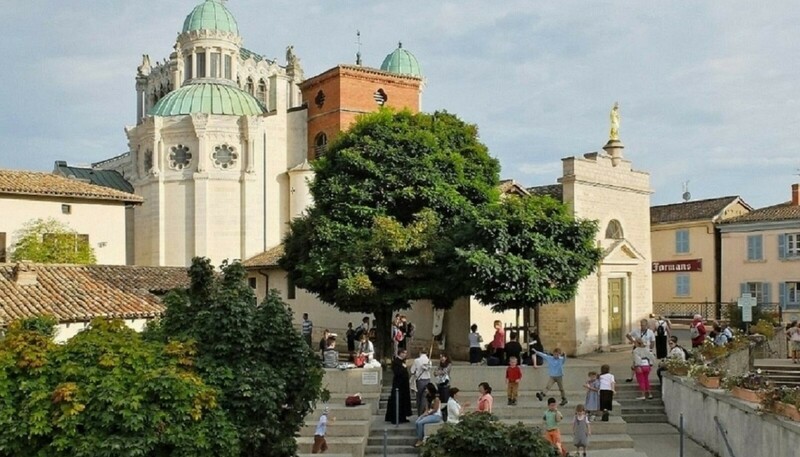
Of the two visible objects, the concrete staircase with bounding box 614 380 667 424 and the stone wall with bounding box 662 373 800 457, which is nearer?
the stone wall with bounding box 662 373 800 457

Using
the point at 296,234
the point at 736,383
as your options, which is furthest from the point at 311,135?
the point at 736,383

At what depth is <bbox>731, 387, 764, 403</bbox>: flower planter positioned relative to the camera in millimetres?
15336

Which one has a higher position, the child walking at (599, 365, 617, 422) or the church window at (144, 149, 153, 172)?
the church window at (144, 149, 153, 172)

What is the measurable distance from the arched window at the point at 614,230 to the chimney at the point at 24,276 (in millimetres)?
21894

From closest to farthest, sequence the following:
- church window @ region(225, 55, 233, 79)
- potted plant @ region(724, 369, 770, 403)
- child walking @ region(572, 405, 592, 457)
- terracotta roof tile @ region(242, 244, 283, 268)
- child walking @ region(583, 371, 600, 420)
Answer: potted plant @ region(724, 369, 770, 403)
child walking @ region(572, 405, 592, 457)
child walking @ region(583, 371, 600, 420)
terracotta roof tile @ region(242, 244, 283, 268)
church window @ region(225, 55, 233, 79)

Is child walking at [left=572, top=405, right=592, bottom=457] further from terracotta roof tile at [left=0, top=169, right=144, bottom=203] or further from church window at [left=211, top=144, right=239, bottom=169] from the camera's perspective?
church window at [left=211, top=144, right=239, bottom=169]

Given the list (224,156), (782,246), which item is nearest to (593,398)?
(782,246)

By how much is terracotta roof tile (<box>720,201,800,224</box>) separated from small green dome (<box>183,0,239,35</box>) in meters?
34.2

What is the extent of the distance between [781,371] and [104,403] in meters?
21.8

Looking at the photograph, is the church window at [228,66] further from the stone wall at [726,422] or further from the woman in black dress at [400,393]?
the stone wall at [726,422]

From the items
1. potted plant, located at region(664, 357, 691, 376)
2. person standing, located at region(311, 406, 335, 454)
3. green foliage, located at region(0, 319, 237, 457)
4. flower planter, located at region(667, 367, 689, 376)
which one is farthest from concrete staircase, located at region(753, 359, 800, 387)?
green foliage, located at region(0, 319, 237, 457)

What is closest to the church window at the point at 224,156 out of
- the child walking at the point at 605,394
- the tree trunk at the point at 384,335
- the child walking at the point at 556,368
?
the tree trunk at the point at 384,335

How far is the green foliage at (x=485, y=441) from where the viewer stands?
11539mm

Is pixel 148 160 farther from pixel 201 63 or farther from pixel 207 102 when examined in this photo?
pixel 201 63
